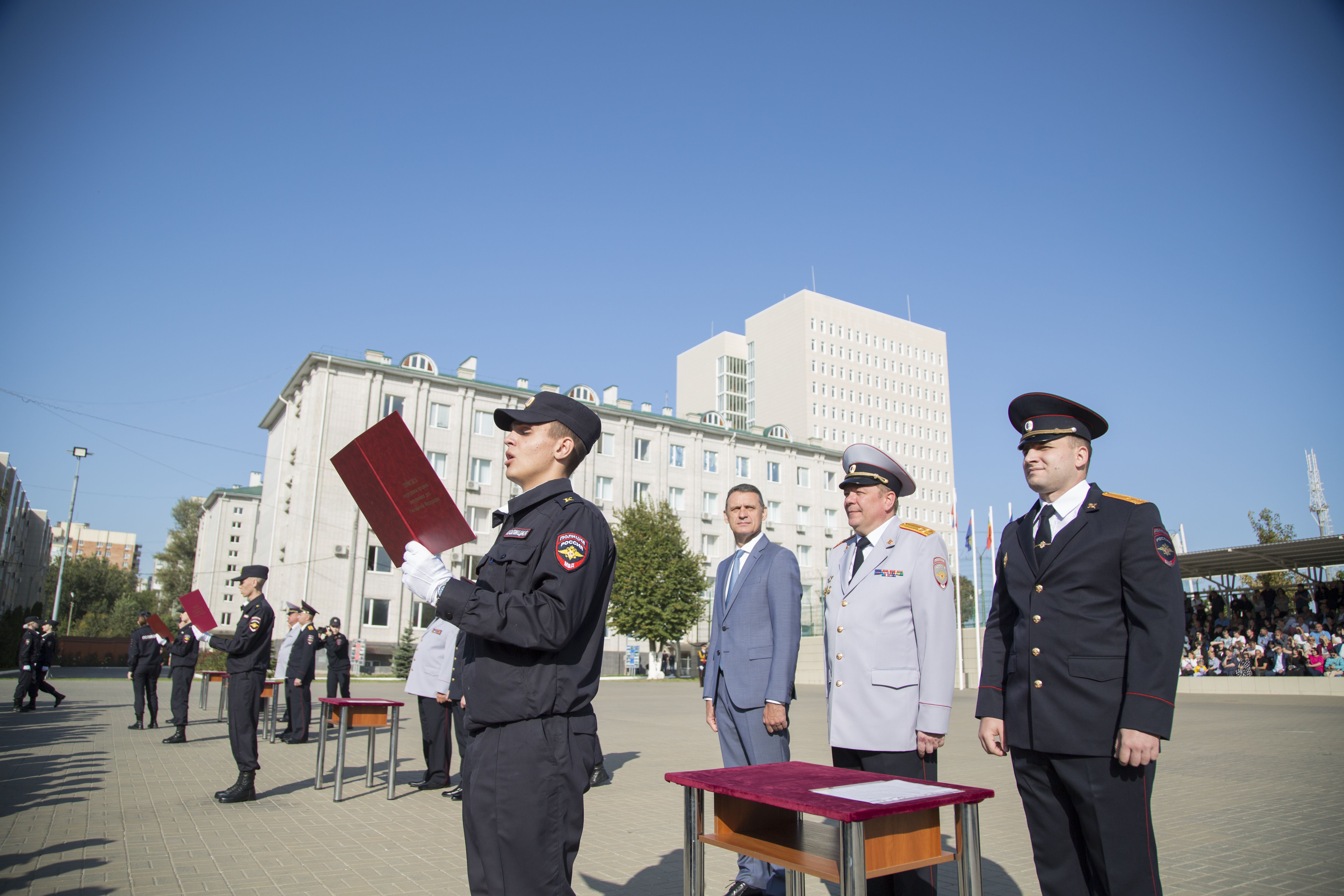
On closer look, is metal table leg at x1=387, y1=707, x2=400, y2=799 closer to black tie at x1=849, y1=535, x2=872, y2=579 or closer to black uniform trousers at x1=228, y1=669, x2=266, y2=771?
black uniform trousers at x1=228, y1=669, x2=266, y2=771

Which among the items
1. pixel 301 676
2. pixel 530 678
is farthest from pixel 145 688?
pixel 530 678

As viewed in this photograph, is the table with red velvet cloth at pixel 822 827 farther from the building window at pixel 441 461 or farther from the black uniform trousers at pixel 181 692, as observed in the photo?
the building window at pixel 441 461

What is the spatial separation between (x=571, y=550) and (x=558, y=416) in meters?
0.63

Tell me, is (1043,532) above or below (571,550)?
above

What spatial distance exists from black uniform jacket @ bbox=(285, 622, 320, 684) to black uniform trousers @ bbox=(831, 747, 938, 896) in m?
11.2

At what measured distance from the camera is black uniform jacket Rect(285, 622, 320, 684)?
13312mm

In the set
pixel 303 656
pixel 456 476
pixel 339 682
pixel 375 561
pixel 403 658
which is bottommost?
pixel 403 658

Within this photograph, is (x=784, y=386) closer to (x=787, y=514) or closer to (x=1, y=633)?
(x=787, y=514)

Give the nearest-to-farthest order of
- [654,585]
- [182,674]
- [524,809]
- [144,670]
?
[524,809] → [182,674] → [144,670] → [654,585]

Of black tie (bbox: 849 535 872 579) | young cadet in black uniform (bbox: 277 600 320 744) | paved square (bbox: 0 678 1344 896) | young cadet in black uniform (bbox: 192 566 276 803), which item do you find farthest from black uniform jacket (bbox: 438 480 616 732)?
young cadet in black uniform (bbox: 277 600 320 744)

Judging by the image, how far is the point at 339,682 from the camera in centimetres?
1652

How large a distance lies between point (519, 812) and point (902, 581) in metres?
2.49

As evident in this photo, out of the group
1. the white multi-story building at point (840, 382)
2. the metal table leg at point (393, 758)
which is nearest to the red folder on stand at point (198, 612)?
the metal table leg at point (393, 758)

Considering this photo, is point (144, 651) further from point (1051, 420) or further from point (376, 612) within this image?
point (376, 612)
